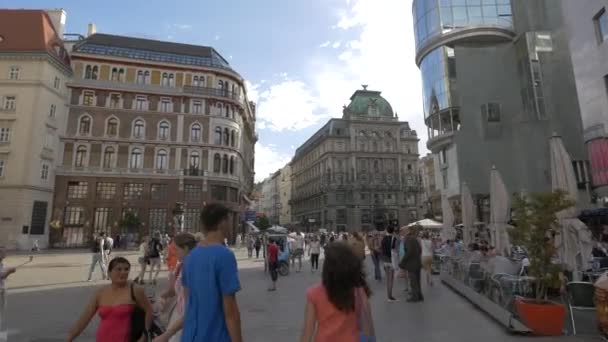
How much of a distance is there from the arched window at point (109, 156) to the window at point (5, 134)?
30.0 feet

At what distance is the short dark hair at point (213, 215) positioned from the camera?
3027mm

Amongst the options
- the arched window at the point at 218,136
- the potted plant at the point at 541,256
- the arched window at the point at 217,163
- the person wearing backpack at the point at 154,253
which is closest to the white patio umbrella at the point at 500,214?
the potted plant at the point at 541,256

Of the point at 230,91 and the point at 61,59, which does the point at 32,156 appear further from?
the point at 230,91

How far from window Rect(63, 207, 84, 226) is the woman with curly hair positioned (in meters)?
45.1

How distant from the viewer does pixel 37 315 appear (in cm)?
841

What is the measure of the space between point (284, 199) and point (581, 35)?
107625 millimetres

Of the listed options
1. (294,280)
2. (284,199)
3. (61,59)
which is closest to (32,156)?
(61,59)

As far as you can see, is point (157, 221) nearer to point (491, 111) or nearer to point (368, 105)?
point (491, 111)

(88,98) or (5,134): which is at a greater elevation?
(88,98)

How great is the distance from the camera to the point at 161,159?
1684 inches

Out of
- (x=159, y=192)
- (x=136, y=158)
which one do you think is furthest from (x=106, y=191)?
(x=159, y=192)

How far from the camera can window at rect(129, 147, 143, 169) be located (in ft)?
138

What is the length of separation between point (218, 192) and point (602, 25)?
127ft

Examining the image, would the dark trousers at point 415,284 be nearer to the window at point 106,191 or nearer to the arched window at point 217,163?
the arched window at point 217,163
